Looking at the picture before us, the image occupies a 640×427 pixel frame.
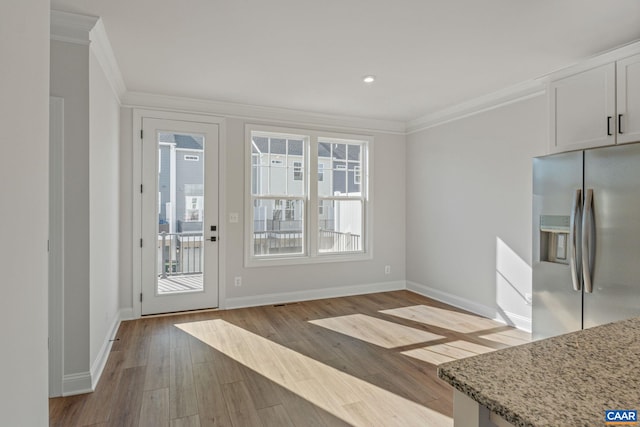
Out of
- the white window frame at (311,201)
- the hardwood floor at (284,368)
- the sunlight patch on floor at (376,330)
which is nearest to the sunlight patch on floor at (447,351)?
the hardwood floor at (284,368)

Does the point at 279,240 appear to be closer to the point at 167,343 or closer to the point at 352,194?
the point at 352,194

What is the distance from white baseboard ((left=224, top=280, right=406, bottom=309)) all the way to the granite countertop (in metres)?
3.90

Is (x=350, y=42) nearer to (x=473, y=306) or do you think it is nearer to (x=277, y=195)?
(x=277, y=195)

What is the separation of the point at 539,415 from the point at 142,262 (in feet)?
13.9

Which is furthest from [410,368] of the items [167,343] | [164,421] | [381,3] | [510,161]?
[381,3]

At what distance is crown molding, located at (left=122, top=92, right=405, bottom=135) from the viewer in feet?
13.2

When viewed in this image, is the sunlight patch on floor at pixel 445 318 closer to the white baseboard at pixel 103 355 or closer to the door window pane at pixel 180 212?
the door window pane at pixel 180 212

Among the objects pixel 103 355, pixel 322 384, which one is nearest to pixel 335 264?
pixel 322 384

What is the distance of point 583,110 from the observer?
2.81m

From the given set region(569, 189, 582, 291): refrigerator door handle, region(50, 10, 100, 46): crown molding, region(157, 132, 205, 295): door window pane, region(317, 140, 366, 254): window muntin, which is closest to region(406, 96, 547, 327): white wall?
region(317, 140, 366, 254): window muntin

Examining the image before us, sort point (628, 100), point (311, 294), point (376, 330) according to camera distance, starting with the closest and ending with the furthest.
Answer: point (628, 100) → point (376, 330) → point (311, 294)

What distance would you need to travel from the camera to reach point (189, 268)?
167 inches

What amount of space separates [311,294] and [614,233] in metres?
3.45

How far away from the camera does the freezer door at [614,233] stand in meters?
2.35
